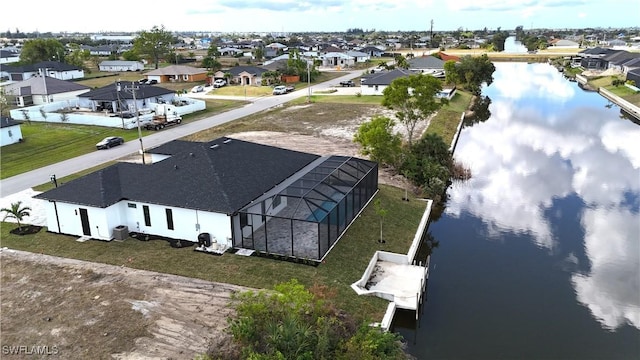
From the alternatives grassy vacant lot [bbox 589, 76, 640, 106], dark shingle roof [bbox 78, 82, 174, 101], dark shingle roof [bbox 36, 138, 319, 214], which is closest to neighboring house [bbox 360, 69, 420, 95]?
dark shingle roof [bbox 78, 82, 174, 101]

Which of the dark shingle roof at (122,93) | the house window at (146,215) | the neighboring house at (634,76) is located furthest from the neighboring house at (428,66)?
the house window at (146,215)

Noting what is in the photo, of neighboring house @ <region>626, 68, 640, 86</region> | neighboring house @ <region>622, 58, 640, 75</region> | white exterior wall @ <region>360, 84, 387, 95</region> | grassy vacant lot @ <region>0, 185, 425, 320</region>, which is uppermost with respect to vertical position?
neighboring house @ <region>622, 58, 640, 75</region>

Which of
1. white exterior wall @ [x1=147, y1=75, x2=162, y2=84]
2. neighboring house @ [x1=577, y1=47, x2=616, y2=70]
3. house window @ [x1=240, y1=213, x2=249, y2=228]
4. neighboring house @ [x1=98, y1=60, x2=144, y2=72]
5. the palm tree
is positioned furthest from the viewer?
neighboring house @ [x1=98, y1=60, x2=144, y2=72]

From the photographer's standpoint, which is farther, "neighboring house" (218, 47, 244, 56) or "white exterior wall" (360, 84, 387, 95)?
"neighboring house" (218, 47, 244, 56)

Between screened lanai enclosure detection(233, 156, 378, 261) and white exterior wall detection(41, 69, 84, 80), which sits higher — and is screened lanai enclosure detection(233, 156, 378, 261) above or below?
below

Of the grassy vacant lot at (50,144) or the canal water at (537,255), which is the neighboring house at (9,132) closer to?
the grassy vacant lot at (50,144)

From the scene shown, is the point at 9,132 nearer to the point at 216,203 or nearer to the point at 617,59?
the point at 216,203

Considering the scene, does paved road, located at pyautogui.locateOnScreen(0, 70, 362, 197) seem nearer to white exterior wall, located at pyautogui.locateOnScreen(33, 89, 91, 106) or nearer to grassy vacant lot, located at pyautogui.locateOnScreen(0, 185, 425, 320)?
grassy vacant lot, located at pyautogui.locateOnScreen(0, 185, 425, 320)

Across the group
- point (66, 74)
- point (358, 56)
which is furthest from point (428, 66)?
point (66, 74)

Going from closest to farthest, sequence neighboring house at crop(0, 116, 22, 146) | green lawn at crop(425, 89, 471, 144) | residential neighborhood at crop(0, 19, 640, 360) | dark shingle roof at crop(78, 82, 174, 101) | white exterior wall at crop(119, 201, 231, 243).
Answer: residential neighborhood at crop(0, 19, 640, 360) < white exterior wall at crop(119, 201, 231, 243) < neighboring house at crop(0, 116, 22, 146) < green lawn at crop(425, 89, 471, 144) < dark shingle roof at crop(78, 82, 174, 101)
